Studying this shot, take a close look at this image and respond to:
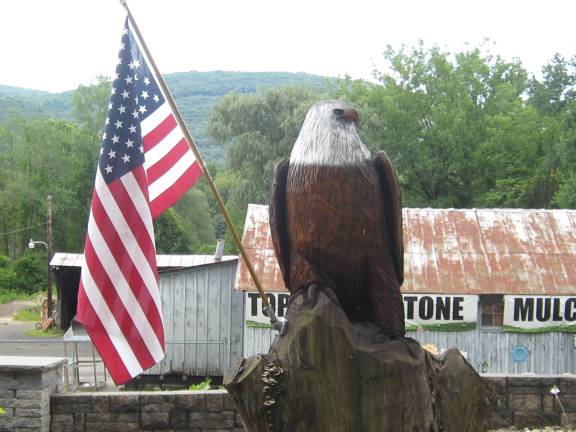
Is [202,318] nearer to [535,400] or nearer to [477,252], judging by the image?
[477,252]

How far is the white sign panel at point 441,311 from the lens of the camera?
11266 mm

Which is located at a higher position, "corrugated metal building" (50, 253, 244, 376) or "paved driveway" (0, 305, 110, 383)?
"corrugated metal building" (50, 253, 244, 376)

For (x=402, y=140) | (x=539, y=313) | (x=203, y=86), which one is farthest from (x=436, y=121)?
(x=203, y=86)

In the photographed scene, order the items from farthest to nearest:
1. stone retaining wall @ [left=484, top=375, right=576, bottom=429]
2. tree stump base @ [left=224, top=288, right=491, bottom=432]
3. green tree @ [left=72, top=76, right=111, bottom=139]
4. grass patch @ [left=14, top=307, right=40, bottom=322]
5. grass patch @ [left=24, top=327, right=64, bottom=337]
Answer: green tree @ [left=72, top=76, right=111, bottom=139] < grass patch @ [left=14, top=307, right=40, bottom=322] < grass patch @ [left=24, top=327, right=64, bottom=337] < stone retaining wall @ [left=484, top=375, right=576, bottom=429] < tree stump base @ [left=224, top=288, right=491, bottom=432]

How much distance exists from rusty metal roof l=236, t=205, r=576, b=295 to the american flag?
268 inches

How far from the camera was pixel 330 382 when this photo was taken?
310 cm

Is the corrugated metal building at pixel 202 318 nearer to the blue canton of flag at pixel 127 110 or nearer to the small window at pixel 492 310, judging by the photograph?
the small window at pixel 492 310

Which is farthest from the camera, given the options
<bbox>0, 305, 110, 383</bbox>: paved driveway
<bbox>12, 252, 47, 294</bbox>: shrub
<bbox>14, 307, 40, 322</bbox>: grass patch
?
<bbox>12, 252, 47, 294</bbox>: shrub

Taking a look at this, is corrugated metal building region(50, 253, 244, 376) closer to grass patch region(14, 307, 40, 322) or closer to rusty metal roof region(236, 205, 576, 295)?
rusty metal roof region(236, 205, 576, 295)

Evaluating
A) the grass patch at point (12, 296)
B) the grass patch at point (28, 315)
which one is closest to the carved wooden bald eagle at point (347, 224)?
the grass patch at point (28, 315)

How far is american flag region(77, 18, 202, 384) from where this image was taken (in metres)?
4.28

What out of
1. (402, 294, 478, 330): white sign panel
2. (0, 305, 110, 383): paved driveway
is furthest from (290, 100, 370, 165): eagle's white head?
(0, 305, 110, 383): paved driveway

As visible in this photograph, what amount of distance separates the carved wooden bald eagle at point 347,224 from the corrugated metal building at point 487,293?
308 inches

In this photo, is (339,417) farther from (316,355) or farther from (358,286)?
(358,286)
